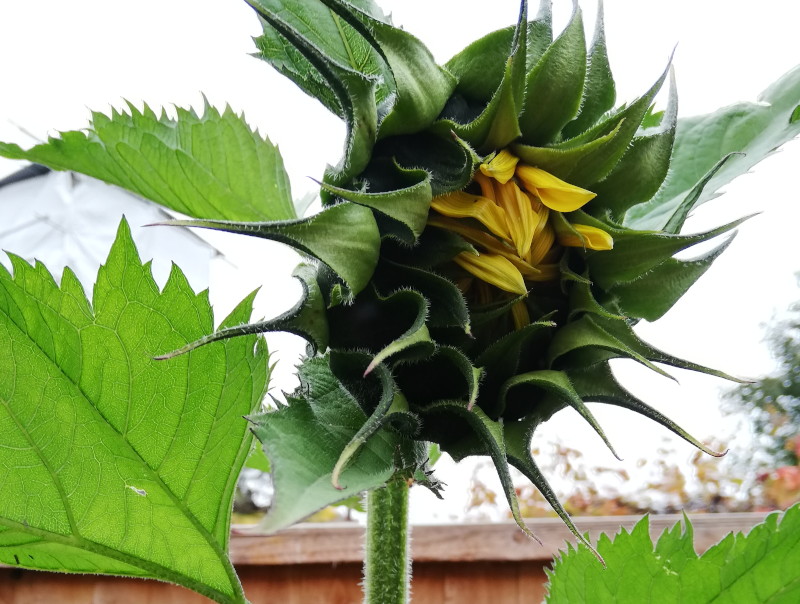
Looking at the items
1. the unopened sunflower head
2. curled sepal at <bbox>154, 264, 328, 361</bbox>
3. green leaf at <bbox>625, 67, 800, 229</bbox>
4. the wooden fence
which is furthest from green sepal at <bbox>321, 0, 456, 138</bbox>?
the wooden fence

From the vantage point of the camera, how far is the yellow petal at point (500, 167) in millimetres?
441

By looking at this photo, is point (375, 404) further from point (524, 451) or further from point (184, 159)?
point (184, 159)

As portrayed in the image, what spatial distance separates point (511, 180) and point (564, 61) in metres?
0.08

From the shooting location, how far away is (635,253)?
458 millimetres

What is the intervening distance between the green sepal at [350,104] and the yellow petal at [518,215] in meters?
0.08

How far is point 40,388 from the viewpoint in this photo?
1.57 feet

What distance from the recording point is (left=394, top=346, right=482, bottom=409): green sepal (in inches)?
16.8

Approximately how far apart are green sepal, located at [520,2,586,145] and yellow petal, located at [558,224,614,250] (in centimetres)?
6

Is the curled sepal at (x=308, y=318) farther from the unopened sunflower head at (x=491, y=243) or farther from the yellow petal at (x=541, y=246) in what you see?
the yellow petal at (x=541, y=246)

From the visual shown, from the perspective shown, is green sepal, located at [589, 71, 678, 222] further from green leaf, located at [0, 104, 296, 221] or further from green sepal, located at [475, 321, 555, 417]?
green leaf, located at [0, 104, 296, 221]

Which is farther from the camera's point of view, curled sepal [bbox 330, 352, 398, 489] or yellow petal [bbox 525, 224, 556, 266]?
yellow petal [bbox 525, 224, 556, 266]

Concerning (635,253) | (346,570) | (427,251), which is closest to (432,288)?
(427,251)

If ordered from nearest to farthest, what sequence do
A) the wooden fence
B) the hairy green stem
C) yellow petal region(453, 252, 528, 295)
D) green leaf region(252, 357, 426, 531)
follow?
green leaf region(252, 357, 426, 531)
yellow petal region(453, 252, 528, 295)
the hairy green stem
the wooden fence

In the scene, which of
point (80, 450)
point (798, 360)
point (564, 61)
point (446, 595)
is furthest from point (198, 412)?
point (798, 360)
